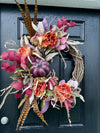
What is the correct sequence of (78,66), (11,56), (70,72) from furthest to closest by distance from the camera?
(70,72)
(78,66)
(11,56)

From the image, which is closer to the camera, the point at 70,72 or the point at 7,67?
the point at 7,67

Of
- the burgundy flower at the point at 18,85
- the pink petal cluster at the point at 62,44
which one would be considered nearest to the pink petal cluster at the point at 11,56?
the burgundy flower at the point at 18,85

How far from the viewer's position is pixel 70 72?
3.43 feet

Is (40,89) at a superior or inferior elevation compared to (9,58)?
inferior

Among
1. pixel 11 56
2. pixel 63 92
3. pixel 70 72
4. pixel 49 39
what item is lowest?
pixel 63 92

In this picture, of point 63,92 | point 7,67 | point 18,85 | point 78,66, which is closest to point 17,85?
point 18,85

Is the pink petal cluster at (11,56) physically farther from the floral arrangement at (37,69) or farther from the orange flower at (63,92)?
the orange flower at (63,92)

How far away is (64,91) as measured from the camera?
79 cm

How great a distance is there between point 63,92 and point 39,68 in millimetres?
197

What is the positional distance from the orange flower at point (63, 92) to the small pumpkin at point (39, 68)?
0.40 ft

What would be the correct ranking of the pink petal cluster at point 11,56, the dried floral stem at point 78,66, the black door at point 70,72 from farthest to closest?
1. the black door at point 70,72
2. the dried floral stem at point 78,66
3. the pink petal cluster at point 11,56

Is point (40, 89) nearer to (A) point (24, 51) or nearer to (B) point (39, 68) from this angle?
(B) point (39, 68)

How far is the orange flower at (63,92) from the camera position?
0.78 metres

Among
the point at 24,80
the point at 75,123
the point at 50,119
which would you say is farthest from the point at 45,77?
the point at 75,123
